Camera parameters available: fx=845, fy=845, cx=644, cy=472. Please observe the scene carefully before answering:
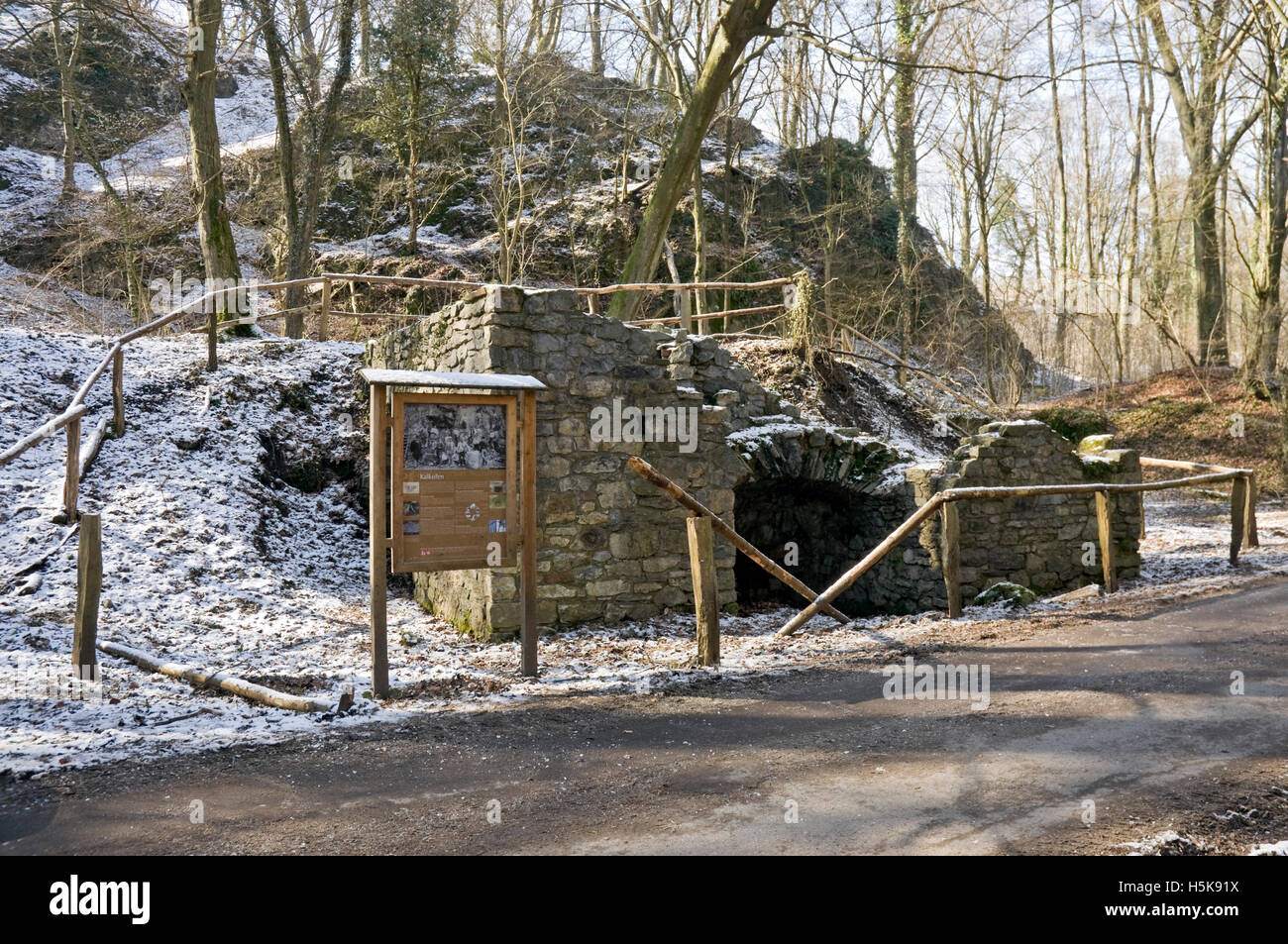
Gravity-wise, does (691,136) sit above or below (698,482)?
above

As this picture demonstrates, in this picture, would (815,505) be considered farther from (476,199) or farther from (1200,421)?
(476,199)

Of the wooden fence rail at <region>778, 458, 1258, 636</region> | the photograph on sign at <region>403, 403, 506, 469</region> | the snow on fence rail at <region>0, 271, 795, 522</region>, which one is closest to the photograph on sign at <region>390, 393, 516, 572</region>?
the photograph on sign at <region>403, 403, 506, 469</region>

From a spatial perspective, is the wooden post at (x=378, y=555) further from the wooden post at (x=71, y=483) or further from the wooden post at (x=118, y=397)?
the wooden post at (x=118, y=397)

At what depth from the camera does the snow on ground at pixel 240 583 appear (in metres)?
5.55

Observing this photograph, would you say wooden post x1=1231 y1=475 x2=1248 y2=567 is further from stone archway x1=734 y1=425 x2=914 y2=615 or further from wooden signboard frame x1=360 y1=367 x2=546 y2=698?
wooden signboard frame x1=360 y1=367 x2=546 y2=698

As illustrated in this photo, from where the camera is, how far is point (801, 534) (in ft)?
39.8

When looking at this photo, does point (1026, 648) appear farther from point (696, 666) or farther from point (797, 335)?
point (797, 335)

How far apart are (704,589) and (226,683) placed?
11.6 ft

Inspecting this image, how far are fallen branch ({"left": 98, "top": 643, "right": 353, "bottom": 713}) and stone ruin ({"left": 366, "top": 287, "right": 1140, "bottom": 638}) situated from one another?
2.46 metres

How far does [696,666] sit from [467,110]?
21.8 meters

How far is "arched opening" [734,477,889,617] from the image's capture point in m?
11.4

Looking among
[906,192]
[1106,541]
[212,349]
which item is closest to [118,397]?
[212,349]

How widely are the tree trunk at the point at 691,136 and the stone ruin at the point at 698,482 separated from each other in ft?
8.97

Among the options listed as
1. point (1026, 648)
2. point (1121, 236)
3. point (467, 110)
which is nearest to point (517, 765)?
point (1026, 648)
